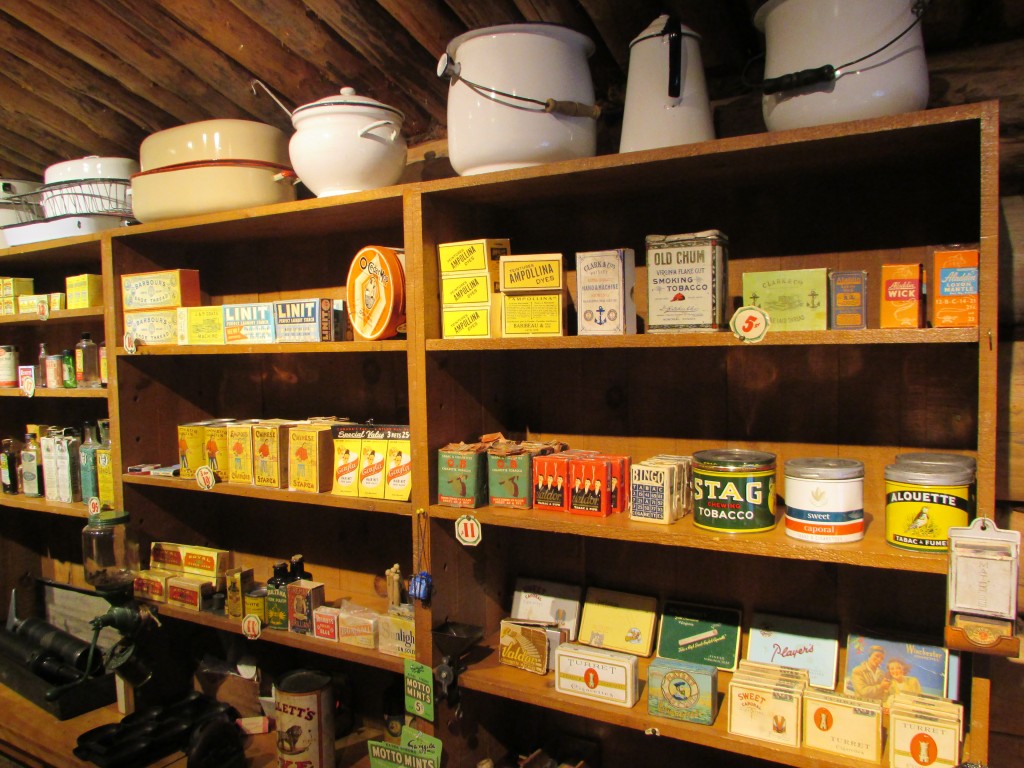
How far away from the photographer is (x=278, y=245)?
7.19 ft

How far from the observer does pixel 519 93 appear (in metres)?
1.39

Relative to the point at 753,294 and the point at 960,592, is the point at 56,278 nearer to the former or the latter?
the point at 753,294

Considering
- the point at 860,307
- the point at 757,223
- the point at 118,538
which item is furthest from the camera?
the point at 118,538

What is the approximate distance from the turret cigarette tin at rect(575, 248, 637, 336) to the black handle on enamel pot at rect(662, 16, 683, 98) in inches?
12.2

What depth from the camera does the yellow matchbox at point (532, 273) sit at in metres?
1.46

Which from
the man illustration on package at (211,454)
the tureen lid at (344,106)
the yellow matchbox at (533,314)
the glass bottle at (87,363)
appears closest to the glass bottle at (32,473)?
the glass bottle at (87,363)

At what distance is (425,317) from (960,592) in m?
1.09

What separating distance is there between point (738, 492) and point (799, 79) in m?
0.71

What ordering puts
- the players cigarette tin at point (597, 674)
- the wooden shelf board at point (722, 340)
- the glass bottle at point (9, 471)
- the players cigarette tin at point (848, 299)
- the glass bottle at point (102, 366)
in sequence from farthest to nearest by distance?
the glass bottle at point (9, 471) < the glass bottle at point (102, 366) < the players cigarette tin at point (597, 674) < the players cigarette tin at point (848, 299) < the wooden shelf board at point (722, 340)

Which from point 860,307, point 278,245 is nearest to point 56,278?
point 278,245

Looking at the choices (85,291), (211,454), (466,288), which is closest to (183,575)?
(211,454)

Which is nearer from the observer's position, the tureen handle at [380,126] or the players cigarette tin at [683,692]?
the players cigarette tin at [683,692]

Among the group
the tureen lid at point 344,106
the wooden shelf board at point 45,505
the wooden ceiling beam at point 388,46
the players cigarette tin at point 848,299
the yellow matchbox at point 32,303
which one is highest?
the wooden ceiling beam at point 388,46

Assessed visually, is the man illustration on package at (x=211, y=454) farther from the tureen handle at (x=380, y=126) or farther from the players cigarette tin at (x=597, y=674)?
the players cigarette tin at (x=597, y=674)
